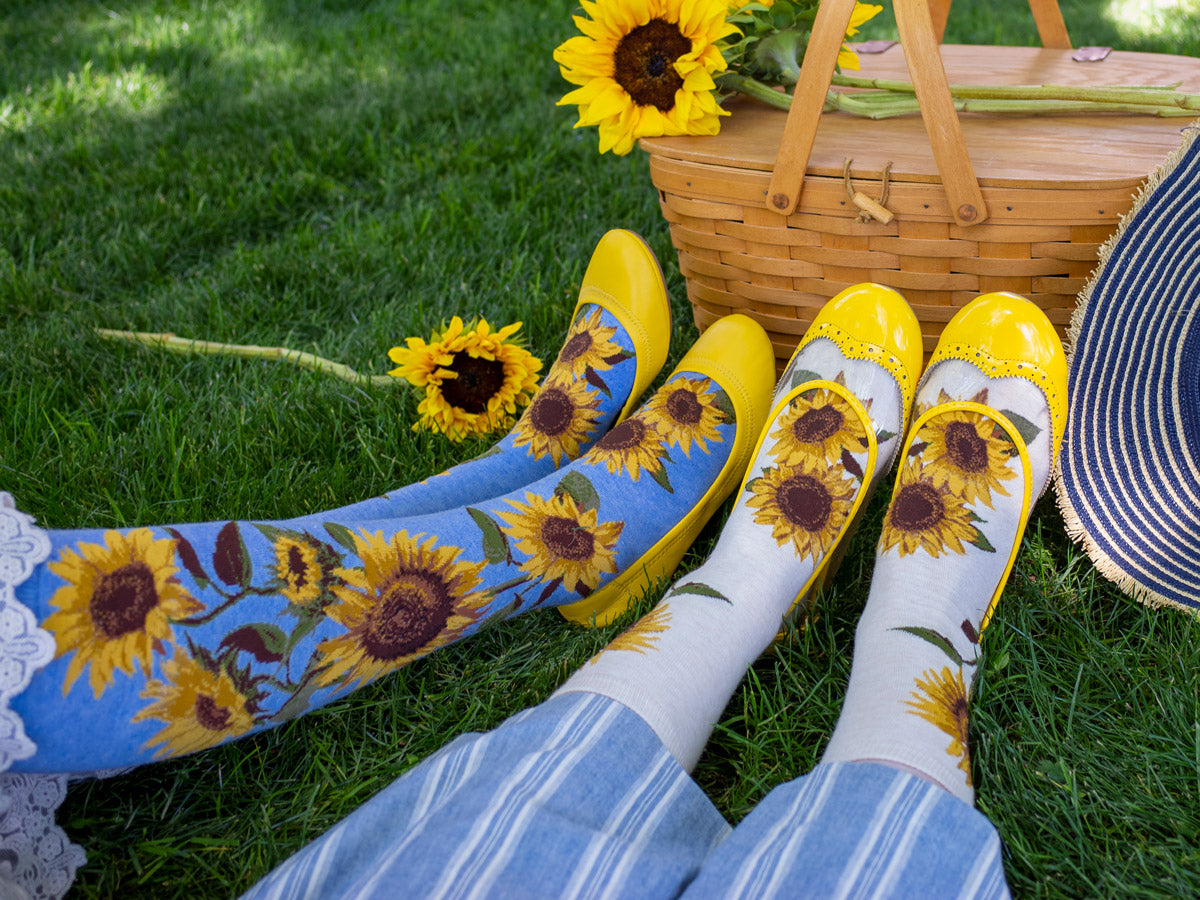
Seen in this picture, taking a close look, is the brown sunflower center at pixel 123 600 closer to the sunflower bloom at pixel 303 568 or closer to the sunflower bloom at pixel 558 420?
the sunflower bloom at pixel 303 568

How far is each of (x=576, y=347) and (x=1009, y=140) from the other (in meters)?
0.55

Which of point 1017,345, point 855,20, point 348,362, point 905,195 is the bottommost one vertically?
point 348,362

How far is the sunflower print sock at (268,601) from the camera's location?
60 centimetres

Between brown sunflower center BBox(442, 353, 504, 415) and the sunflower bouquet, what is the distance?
0.30 m

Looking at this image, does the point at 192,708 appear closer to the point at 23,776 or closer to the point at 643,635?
the point at 23,776

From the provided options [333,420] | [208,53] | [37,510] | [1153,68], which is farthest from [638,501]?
[208,53]

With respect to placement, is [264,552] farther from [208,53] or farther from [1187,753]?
[208,53]

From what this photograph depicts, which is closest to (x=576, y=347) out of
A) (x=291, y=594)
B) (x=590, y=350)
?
(x=590, y=350)

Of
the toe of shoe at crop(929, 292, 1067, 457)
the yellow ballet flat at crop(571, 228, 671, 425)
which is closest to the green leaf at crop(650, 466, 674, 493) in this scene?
the yellow ballet flat at crop(571, 228, 671, 425)

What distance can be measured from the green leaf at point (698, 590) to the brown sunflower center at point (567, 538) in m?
0.11

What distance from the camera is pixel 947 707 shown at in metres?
0.68

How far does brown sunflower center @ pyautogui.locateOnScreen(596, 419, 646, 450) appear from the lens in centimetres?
98

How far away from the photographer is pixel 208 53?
2.49 metres

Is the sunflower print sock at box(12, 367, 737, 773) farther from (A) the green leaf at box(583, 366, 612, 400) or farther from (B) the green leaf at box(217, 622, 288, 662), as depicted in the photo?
(A) the green leaf at box(583, 366, 612, 400)
